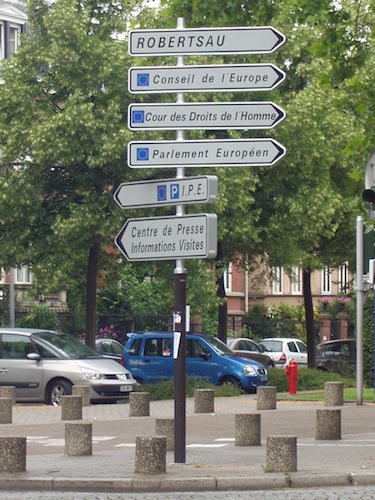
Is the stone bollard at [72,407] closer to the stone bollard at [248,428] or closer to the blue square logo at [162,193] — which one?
the stone bollard at [248,428]

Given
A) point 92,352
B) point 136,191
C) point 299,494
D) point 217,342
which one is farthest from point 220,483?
point 217,342

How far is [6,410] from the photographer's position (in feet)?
74.1

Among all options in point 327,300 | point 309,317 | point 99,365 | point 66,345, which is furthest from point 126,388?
point 327,300

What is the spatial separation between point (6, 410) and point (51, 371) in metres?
5.20

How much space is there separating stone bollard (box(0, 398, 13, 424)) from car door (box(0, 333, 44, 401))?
203 inches

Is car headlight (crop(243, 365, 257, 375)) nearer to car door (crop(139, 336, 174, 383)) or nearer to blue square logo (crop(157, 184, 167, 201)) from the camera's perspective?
car door (crop(139, 336, 174, 383))

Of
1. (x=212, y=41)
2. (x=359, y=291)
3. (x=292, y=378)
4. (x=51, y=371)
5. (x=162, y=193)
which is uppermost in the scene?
(x=212, y=41)

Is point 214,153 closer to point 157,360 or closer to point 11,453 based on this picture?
point 11,453

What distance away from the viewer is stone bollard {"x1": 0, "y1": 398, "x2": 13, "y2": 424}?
877 inches

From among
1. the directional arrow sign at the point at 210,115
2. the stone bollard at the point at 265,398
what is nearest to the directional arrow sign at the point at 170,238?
the directional arrow sign at the point at 210,115

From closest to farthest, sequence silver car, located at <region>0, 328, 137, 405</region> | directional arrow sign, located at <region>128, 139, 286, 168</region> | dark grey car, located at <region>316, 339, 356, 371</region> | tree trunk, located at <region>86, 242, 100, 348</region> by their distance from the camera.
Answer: directional arrow sign, located at <region>128, 139, 286, 168</region> < silver car, located at <region>0, 328, 137, 405</region> < tree trunk, located at <region>86, 242, 100, 348</region> < dark grey car, located at <region>316, 339, 356, 371</region>

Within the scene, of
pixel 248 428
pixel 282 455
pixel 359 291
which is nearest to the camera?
pixel 282 455

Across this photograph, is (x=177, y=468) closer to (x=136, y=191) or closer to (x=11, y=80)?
(x=136, y=191)

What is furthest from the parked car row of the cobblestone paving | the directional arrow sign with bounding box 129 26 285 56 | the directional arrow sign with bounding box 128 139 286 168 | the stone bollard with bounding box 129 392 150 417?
the cobblestone paving
